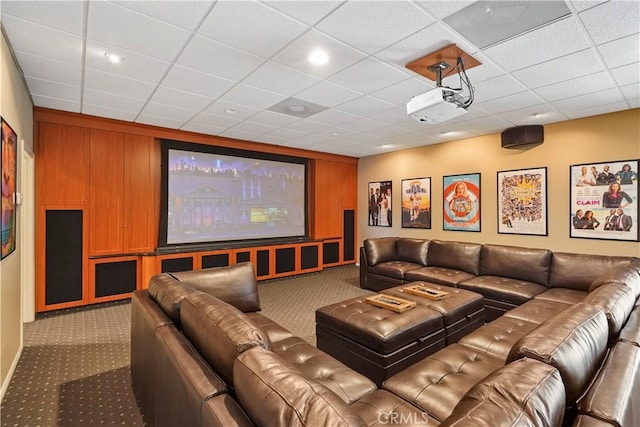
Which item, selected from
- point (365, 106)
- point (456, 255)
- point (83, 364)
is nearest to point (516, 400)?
point (83, 364)

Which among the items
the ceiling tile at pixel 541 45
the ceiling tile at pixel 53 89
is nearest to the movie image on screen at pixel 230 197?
the ceiling tile at pixel 53 89

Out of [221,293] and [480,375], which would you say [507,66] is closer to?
[480,375]

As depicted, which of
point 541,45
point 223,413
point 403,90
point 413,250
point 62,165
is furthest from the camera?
point 413,250

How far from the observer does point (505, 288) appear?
377 centimetres

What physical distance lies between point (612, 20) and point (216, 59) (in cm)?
293

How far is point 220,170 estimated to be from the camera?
19.0 ft

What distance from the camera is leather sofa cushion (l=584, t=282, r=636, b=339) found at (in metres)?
1.65

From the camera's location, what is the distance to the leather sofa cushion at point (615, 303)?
65.1 inches

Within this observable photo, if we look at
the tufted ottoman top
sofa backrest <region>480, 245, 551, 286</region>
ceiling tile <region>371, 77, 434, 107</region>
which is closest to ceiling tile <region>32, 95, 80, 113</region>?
ceiling tile <region>371, 77, 434, 107</region>

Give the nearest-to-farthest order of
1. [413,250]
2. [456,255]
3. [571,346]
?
[571,346] → [456,255] → [413,250]

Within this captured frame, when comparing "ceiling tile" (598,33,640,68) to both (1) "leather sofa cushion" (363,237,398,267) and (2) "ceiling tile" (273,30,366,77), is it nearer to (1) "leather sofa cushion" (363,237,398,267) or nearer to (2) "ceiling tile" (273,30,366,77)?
(2) "ceiling tile" (273,30,366,77)

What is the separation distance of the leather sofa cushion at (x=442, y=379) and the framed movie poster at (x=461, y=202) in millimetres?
3978

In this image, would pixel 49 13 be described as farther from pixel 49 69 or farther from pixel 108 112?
pixel 108 112

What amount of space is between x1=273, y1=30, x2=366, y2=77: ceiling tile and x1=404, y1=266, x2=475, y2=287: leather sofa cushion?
3.06 metres
